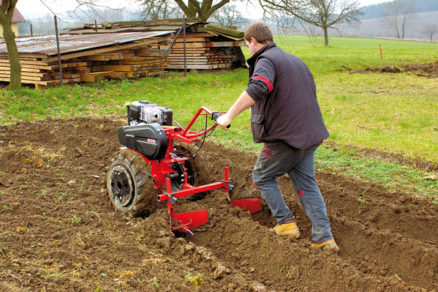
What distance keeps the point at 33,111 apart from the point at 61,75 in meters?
2.68

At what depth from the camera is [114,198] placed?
16.9 feet

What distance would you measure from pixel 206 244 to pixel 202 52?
1585 cm

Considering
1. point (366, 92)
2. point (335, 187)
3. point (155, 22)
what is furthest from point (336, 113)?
point (155, 22)

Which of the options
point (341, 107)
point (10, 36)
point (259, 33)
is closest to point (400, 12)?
point (341, 107)

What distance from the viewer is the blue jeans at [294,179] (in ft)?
13.3

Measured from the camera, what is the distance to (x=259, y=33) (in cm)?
397

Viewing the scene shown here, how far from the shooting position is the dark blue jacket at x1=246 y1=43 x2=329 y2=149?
12.6 feet

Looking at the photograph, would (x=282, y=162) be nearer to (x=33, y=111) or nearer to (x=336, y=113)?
(x=336, y=113)

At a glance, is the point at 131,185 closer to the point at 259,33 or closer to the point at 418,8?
the point at 259,33

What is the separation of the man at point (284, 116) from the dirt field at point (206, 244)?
0.47 meters

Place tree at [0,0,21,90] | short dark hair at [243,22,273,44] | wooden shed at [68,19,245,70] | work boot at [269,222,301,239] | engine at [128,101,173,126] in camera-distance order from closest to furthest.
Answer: short dark hair at [243,22,273,44], work boot at [269,222,301,239], engine at [128,101,173,126], tree at [0,0,21,90], wooden shed at [68,19,245,70]

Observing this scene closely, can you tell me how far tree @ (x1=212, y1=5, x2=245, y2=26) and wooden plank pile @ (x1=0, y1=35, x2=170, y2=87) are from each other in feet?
49.5

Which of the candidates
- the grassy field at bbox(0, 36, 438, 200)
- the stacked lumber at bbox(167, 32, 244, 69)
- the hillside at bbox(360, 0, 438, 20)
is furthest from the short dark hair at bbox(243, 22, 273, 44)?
the hillside at bbox(360, 0, 438, 20)

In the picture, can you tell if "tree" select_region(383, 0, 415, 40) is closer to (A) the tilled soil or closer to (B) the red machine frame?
(A) the tilled soil
